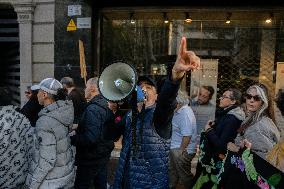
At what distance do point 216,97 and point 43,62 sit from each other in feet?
12.3

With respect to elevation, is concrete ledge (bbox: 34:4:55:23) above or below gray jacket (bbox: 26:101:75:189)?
above

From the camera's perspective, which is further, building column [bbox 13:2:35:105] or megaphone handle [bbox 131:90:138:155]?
building column [bbox 13:2:35:105]

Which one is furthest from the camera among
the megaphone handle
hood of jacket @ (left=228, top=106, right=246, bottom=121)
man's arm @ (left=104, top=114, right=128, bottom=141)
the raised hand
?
hood of jacket @ (left=228, top=106, right=246, bottom=121)

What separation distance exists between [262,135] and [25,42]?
5.95 metres

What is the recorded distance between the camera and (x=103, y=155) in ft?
14.3

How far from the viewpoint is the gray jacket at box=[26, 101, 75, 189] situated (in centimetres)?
313

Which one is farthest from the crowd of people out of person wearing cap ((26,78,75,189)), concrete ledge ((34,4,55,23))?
concrete ledge ((34,4,55,23))

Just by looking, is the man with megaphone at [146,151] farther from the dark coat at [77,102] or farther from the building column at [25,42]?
the building column at [25,42]

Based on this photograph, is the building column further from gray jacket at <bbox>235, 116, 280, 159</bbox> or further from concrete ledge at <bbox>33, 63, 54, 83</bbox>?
gray jacket at <bbox>235, 116, 280, 159</bbox>

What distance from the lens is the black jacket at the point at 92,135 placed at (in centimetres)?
392

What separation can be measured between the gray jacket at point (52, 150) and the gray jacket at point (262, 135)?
1670mm

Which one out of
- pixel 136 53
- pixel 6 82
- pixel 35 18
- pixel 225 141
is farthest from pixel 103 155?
pixel 6 82

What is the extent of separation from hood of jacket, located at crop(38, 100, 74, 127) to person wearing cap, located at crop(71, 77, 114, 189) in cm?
53

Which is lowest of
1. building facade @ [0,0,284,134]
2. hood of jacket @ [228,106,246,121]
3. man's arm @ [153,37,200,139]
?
hood of jacket @ [228,106,246,121]
